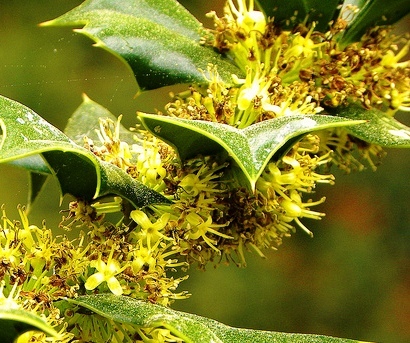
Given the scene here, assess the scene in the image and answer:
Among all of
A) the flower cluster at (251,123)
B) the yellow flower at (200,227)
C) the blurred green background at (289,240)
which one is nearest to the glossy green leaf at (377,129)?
the flower cluster at (251,123)

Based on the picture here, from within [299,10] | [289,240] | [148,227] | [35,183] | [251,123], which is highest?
[299,10]

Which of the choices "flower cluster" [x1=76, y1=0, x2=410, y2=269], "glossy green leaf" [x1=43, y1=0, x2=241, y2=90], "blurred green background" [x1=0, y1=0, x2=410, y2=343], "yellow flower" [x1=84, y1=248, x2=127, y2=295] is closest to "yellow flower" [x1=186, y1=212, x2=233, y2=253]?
"flower cluster" [x1=76, y1=0, x2=410, y2=269]

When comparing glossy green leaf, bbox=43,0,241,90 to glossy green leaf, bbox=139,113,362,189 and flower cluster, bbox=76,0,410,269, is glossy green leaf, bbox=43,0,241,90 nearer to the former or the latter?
flower cluster, bbox=76,0,410,269

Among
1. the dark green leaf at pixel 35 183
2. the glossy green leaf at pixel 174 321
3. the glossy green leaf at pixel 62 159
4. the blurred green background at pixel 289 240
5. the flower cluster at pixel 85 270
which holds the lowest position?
the blurred green background at pixel 289 240

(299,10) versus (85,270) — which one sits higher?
(299,10)

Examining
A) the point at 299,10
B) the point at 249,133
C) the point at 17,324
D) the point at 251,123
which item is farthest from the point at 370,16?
the point at 17,324

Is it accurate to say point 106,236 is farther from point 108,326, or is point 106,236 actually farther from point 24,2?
point 24,2

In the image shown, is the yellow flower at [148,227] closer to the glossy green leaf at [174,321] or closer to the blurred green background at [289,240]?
the glossy green leaf at [174,321]

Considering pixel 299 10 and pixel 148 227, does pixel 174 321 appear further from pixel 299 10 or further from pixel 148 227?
pixel 299 10
